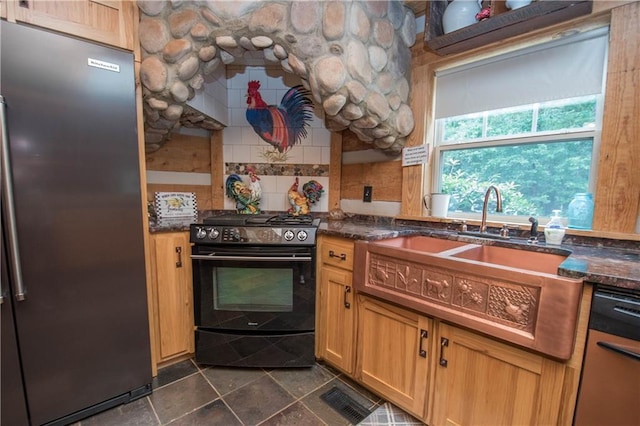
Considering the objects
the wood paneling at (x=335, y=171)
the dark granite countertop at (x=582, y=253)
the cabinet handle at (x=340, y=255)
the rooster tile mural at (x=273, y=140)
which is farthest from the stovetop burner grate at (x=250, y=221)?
the wood paneling at (x=335, y=171)

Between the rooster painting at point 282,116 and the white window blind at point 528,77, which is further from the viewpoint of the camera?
the rooster painting at point 282,116

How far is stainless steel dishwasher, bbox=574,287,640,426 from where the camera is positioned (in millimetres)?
791

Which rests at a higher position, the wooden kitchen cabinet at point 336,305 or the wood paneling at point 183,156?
the wood paneling at point 183,156

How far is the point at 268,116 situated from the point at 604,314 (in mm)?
2364

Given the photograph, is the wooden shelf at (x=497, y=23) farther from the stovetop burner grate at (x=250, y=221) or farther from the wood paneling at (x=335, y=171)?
the stovetop burner grate at (x=250, y=221)

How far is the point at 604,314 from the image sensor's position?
83 cm

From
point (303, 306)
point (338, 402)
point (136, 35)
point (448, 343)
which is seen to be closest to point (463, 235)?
point (448, 343)

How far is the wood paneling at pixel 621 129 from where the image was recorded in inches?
48.1

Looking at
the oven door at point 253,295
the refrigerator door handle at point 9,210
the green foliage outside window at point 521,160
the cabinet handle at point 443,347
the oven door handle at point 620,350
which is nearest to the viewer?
the oven door handle at point 620,350

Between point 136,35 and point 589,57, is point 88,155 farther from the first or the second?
point 589,57

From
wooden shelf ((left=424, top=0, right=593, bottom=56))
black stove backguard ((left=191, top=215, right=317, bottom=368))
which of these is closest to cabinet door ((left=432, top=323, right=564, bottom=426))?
black stove backguard ((left=191, top=215, right=317, bottom=368))

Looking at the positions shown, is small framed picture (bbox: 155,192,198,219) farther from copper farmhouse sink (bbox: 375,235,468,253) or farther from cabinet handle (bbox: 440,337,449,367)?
cabinet handle (bbox: 440,337,449,367)

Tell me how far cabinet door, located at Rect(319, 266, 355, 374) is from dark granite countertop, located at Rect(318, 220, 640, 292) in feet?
0.99

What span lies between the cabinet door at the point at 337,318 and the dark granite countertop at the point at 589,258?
30cm
